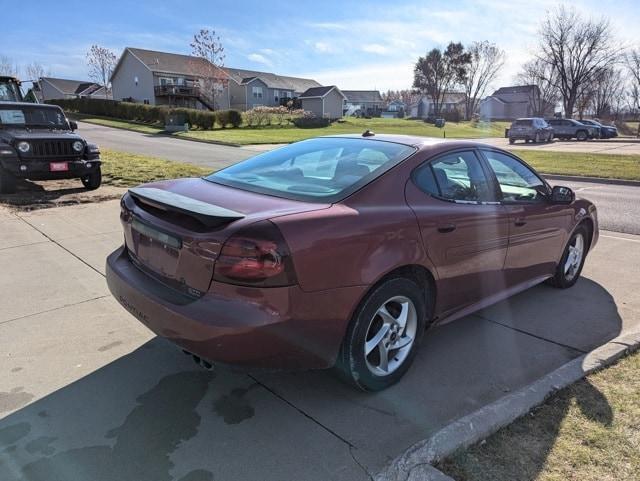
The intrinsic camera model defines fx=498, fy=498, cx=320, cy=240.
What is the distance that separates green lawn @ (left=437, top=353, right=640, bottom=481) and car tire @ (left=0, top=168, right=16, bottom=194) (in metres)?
9.55

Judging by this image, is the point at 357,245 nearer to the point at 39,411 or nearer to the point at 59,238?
the point at 39,411

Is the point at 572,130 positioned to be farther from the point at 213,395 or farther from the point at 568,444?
the point at 213,395

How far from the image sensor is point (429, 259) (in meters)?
3.21

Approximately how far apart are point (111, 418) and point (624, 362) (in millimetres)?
3392

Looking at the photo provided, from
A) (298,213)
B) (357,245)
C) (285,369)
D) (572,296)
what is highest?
(298,213)

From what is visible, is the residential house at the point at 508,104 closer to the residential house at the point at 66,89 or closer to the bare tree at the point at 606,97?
the bare tree at the point at 606,97

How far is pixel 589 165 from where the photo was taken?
57.7 ft

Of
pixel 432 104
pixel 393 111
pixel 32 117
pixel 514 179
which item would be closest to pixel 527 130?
pixel 32 117

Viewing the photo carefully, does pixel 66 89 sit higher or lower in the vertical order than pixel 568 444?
higher

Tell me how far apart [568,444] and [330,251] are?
160 cm

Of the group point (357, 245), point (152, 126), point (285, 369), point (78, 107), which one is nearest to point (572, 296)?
point (357, 245)

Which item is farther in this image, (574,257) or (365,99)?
(365,99)

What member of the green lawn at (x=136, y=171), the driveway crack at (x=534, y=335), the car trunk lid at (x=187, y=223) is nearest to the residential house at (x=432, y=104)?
the green lawn at (x=136, y=171)

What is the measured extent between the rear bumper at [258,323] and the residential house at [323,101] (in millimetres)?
67523
